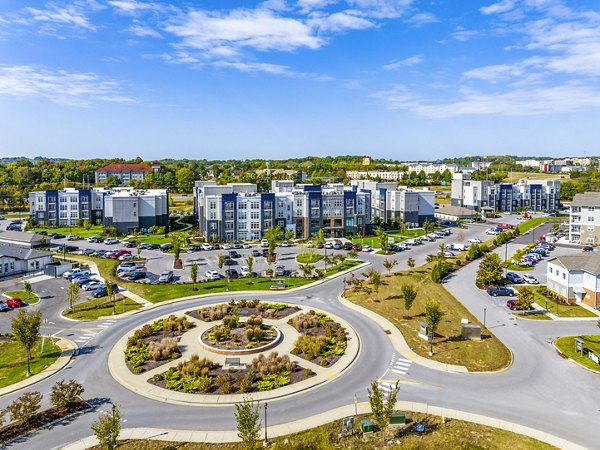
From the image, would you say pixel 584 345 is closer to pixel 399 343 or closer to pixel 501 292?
pixel 399 343

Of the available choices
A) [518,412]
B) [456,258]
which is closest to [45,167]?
[456,258]

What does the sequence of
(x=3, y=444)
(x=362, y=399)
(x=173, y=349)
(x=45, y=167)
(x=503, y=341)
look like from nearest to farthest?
(x=3, y=444) → (x=362, y=399) → (x=173, y=349) → (x=503, y=341) → (x=45, y=167)

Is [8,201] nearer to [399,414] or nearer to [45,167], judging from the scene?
[45,167]

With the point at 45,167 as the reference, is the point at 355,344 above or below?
below

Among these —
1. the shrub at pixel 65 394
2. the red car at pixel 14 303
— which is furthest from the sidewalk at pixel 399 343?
the red car at pixel 14 303

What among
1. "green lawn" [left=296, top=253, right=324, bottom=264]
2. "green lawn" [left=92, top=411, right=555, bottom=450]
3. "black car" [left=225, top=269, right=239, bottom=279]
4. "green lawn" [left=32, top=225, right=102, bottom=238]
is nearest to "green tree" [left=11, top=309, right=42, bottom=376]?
"green lawn" [left=92, top=411, right=555, bottom=450]
